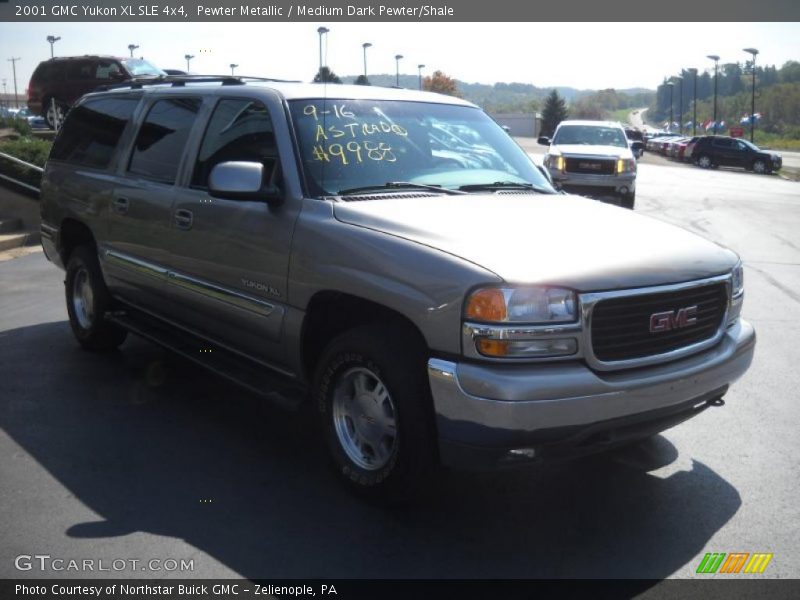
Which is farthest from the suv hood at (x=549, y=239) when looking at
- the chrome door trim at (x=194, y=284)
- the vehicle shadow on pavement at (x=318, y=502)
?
the vehicle shadow on pavement at (x=318, y=502)

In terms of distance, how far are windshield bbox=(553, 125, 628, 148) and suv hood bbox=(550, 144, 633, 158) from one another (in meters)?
0.43

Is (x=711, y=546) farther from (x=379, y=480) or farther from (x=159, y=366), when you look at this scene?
(x=159, y=366)

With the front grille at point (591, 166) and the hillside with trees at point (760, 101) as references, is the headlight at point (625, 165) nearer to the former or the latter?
the front grille at point (591, 166)

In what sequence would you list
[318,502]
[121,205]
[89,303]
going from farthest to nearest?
[89,303], [121,205], [318,502]

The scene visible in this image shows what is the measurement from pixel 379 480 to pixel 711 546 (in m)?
1.47

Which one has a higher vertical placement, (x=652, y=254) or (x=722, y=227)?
(x=652, y=254)

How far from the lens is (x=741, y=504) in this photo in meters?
4.12

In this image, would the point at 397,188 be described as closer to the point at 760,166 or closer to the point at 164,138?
the point at 164,138

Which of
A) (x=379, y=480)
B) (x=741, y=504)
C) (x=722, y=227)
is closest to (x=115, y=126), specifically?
(x=379, y=480)

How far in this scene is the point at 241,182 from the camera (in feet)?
14.4

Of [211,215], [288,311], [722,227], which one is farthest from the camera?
[722,227]

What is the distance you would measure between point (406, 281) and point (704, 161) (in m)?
44.1

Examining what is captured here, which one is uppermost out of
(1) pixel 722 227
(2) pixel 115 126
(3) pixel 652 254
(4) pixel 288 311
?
(2) pixel 115 126

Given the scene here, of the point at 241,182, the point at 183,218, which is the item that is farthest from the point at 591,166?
the point at 241,182
